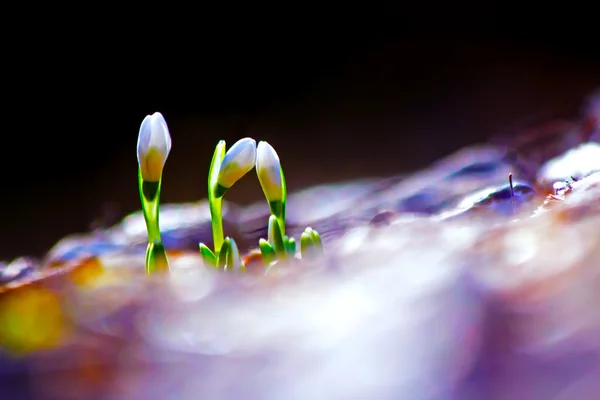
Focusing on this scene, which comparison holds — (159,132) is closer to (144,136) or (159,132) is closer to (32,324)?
(144,136)

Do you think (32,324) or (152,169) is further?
(152,169)

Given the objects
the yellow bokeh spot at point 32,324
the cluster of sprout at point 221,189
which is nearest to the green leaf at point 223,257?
the cluster of sprout at point 221,189

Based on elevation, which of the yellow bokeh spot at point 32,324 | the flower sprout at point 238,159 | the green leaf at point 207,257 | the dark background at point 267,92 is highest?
the dark background at point 267,92

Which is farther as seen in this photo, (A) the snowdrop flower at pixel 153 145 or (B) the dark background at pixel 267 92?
(B) the dark background at pixel 267 92

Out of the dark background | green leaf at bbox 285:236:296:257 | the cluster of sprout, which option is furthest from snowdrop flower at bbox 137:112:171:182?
the dark background

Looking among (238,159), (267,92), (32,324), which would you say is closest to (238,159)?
(238,159)

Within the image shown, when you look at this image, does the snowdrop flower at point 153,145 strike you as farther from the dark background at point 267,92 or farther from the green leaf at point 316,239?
the dark background at point 267,92

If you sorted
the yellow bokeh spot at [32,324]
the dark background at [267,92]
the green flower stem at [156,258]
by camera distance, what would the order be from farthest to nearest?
the dark background at [267,92] → the green flower stem at [156,258] → the yellow bokeh spot at [32,324]

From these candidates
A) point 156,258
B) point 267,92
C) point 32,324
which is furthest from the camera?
point 267,92
